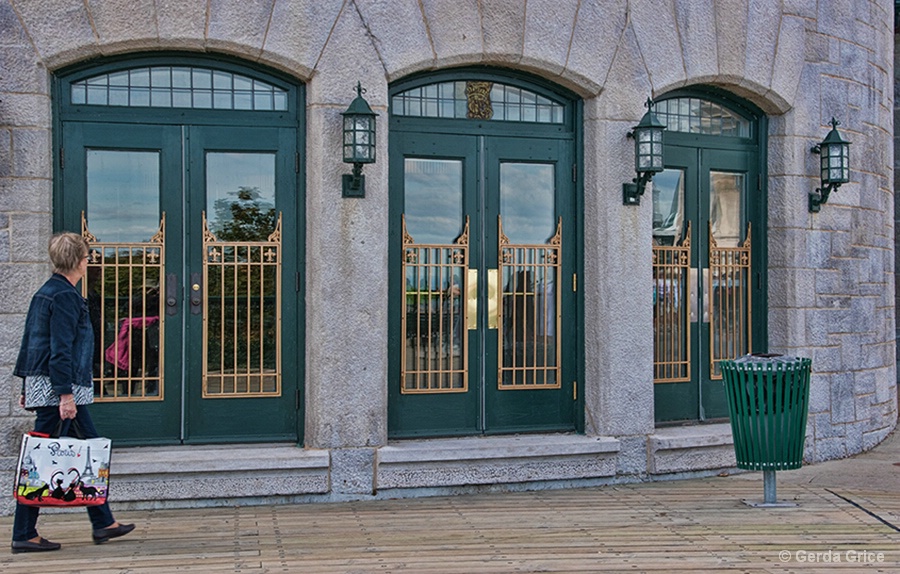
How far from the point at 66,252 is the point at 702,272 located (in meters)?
5.61

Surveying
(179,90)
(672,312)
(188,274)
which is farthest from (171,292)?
(672,312)

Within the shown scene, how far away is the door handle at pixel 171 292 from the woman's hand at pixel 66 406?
6.18 ft

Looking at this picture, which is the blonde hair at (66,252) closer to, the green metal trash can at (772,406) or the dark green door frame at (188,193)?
Result: the dark green door frame at (188,193)

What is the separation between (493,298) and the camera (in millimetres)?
9109

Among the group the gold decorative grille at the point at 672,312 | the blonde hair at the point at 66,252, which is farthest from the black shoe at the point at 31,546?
the gold decorative grille at the point at 672,312

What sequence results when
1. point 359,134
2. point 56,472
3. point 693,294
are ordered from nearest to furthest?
point 56,472 → point 359,134 → point 693,294

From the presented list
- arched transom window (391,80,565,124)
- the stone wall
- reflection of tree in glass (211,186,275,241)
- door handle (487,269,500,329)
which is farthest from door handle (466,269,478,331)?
reflection of tree in glass (211,186,275,241)

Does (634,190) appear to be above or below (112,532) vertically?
above

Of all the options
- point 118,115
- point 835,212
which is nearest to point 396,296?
point 118,115

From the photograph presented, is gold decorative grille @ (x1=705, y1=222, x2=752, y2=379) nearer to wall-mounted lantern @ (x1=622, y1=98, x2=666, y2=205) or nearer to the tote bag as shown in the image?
wall-mounted lantern @ (x1=622, y1=98, x2=666, y2=205)

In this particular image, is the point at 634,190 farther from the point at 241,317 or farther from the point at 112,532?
the point at 112,532

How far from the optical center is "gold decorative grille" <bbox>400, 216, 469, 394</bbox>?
29.2ft

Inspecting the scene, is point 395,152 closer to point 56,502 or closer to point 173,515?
point 173,515

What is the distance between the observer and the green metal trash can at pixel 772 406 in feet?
25.7
